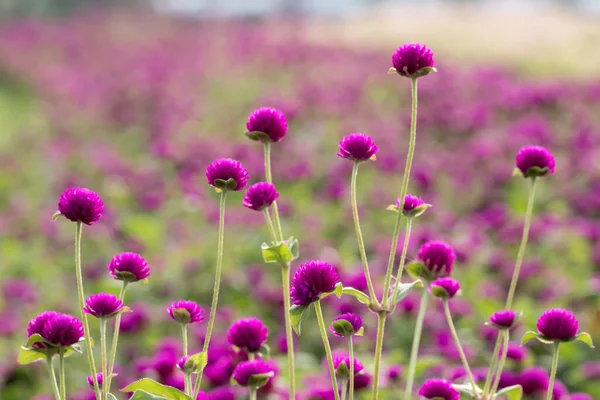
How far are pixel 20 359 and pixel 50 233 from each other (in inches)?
124

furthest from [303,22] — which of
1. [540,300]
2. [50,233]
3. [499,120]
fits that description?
[540,300]

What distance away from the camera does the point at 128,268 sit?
1.36 metres

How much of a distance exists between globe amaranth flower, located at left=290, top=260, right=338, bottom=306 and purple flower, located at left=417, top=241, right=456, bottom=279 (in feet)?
0.54

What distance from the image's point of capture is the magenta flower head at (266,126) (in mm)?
1378

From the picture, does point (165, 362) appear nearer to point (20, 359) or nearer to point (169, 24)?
point (20, 359)

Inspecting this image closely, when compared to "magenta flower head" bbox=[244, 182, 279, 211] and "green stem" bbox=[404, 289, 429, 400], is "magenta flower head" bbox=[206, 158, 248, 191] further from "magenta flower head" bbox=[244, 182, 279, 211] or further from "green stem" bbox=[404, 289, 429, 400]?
"green stem" bbox=[404, 289, 429, 400]

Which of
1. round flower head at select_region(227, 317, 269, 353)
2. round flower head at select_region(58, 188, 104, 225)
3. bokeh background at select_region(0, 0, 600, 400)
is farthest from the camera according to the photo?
bokeh background at select_region(0, 0, 600, 400)

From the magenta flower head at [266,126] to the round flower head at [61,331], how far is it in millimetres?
409

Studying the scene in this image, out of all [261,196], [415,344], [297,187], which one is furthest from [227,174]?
[297,187]

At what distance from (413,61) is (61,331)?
691 mm

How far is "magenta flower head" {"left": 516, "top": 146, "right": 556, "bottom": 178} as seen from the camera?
57.1 inches

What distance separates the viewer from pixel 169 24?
1711cm

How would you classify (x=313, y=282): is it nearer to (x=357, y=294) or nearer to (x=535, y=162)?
(x=357, y=294)

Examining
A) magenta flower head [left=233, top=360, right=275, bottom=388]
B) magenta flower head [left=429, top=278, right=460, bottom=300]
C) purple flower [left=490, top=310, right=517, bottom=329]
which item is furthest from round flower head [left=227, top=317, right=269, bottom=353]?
purple flower [left=490, top=310, right=517, bottom=329]
